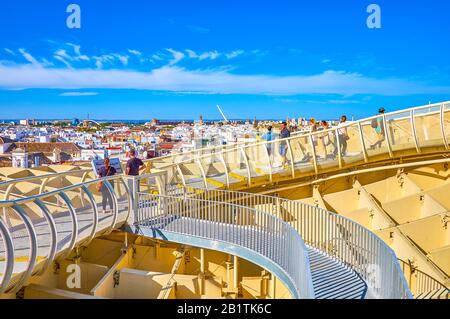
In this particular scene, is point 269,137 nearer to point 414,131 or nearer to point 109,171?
point 414,131

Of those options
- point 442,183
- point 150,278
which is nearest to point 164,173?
point 150,278

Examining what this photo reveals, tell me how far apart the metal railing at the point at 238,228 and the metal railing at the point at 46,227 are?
0.73 m

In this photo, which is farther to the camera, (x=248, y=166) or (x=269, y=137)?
(x=269, y=137)

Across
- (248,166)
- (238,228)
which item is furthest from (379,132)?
(238,228)

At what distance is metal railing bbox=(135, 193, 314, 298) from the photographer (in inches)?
293

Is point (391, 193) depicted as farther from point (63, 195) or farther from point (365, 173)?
point (63, 195)

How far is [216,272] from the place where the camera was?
12359mm

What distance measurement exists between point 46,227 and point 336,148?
9.73 metres

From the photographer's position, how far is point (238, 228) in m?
10.3

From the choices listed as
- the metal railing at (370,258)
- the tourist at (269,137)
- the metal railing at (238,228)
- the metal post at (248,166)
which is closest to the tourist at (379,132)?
the tourist at (269,137)

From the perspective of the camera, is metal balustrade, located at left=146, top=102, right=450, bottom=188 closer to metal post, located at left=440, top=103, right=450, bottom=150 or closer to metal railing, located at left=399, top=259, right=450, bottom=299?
metal post, located at left=440, top=103, right=450, bottom=150

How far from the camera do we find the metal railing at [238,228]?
7.44 meters

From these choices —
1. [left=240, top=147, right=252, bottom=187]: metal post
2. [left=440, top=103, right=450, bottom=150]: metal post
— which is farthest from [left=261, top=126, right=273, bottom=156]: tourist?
[left=440, top=103, right=450, bottom=150]: metal post

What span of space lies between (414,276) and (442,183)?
5.57 meters
